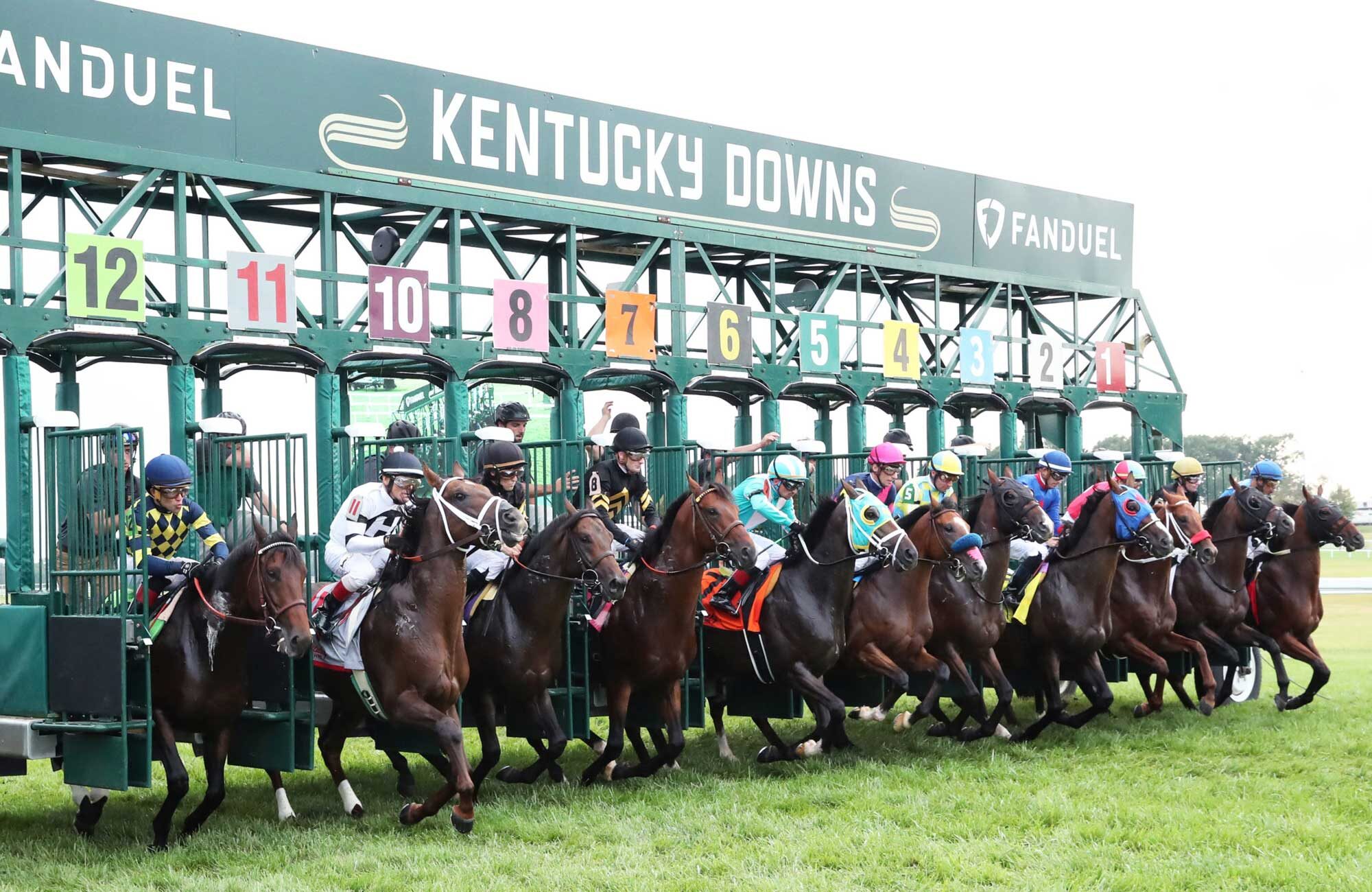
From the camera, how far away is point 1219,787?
817cm

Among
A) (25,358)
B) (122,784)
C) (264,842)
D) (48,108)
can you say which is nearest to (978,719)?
(264,842)

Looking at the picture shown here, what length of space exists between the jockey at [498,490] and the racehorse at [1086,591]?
3.86 m

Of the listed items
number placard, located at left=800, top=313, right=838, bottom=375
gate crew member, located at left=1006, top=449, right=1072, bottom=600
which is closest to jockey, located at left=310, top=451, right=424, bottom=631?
gate crew member, located at left=1006, top=449, right=1072, bottom=600

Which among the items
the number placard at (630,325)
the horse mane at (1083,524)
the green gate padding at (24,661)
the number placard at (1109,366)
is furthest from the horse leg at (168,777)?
the number placard at (1109,366)

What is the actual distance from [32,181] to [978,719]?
732 centimetres

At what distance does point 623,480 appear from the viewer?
9.05 meters

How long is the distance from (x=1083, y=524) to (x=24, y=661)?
22.1ft

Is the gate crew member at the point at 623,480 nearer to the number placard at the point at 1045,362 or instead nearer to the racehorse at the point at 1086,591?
the racehorse at the point at 1086,591

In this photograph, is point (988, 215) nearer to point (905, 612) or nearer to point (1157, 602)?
point (1157, 602)

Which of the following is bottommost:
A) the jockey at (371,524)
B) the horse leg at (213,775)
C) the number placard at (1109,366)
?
the horse leg at (213,775)

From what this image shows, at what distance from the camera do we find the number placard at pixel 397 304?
10.3 metres

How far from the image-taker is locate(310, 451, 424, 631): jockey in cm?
748

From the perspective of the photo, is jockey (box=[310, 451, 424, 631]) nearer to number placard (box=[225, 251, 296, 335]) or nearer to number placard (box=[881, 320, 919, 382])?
number placard (box=[225, 251, 296, 335])

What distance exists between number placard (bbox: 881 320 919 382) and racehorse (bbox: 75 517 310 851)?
24.9 ft
